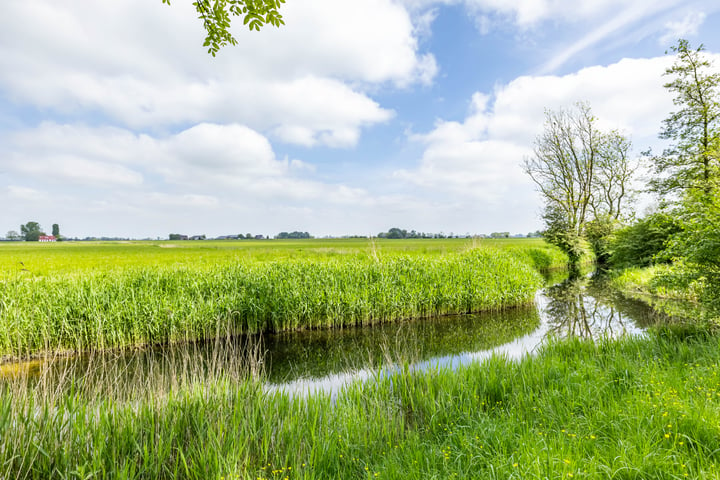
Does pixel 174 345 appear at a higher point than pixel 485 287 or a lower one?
lower

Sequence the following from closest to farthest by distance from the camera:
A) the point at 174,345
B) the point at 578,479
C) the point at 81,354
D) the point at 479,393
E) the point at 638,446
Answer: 1. the point at 578,479
2. the point at 638,446
3. the point at 479,393
4. the point at 81,354
5. the point at 174,345

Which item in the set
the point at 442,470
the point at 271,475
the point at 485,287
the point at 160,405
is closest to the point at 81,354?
the point at 160,405

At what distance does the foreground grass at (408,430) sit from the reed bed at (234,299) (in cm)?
458

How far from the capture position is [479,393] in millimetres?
4875

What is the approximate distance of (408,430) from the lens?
3.87 meters

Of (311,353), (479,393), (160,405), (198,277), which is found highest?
(198,277)

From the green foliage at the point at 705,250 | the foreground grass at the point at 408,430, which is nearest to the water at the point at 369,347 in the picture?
the foreground grass at the point at 408,430

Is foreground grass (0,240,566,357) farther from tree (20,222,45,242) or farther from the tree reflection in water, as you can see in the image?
tree (20,222,45,242)

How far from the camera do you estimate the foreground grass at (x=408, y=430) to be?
2809 mm

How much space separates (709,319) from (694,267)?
3.58 ft

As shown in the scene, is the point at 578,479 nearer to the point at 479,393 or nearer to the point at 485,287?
the point at 479,393

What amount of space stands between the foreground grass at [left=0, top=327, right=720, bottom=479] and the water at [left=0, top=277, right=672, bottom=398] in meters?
1.40

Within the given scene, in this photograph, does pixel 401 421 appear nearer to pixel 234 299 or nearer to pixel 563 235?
pixel 234 299

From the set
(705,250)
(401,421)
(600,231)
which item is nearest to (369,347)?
(401,421)
